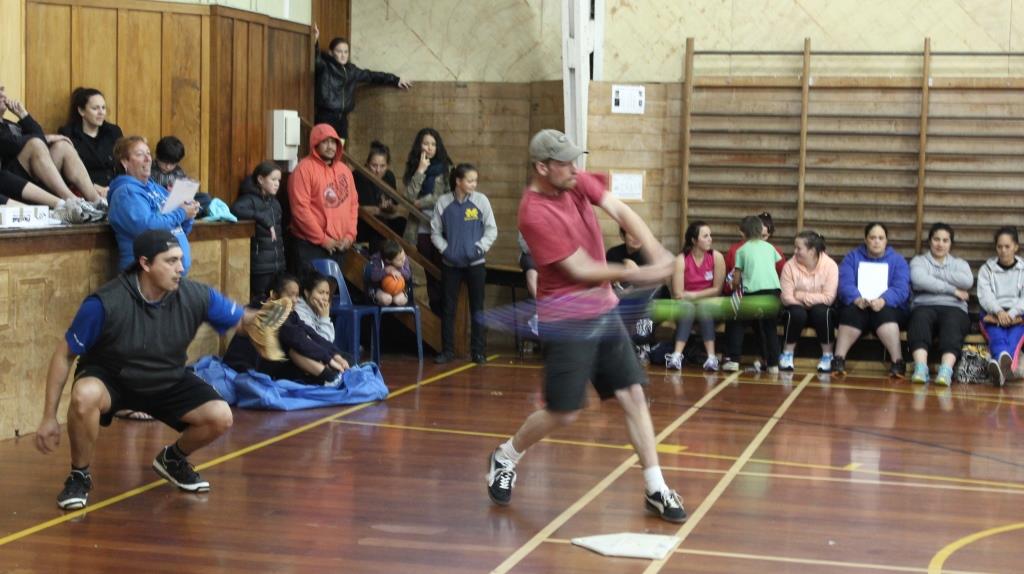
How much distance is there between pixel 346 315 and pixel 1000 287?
207 inches

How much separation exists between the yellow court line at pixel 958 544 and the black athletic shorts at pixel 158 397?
3.25 metres

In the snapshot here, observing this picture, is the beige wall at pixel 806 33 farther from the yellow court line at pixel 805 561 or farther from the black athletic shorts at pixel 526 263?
the yellow court line at pixel 805 561

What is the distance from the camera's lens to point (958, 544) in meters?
6.05

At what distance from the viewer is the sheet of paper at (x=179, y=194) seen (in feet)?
28.5

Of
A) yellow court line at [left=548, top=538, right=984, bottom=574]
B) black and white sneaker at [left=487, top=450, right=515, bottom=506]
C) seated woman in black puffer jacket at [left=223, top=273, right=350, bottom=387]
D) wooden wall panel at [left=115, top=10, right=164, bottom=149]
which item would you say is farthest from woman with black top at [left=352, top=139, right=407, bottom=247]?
yellow court line at [left=548, top=538, right=984, bottom=574]

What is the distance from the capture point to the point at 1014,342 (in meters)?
11.4

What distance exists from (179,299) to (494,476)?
5.45ft

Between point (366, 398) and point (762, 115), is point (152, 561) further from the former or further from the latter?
point (762, 115)

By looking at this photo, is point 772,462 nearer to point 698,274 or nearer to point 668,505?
point 668,505

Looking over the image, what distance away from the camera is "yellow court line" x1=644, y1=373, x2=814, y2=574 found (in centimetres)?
594

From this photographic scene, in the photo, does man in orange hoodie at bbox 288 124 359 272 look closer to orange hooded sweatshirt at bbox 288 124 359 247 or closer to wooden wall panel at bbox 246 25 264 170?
orange hooded sweatshirt at bbox 288 124 359 247

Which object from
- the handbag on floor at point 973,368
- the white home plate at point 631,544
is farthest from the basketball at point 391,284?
the white home plate at point 631,544

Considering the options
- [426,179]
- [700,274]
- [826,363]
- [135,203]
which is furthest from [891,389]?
[135,203]

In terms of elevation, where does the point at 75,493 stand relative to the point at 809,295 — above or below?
below
